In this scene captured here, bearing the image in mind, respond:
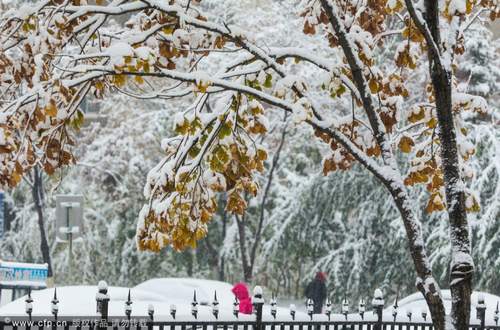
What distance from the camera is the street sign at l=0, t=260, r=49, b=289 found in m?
18.0

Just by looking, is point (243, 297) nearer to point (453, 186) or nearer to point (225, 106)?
point (225, 106)

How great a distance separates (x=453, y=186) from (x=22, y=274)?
44.6 ft

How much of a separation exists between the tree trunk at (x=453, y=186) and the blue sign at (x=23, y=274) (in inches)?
513

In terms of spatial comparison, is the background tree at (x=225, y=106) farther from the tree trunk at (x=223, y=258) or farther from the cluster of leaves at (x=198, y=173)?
the tree trunk at (x=223, y=258)

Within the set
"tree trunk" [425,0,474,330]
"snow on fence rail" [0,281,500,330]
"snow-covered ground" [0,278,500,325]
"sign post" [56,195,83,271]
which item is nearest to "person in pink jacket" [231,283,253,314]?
"snow-covered ground" [0,278,500,325]

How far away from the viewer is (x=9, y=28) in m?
6.81

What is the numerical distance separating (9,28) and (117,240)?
23.4m

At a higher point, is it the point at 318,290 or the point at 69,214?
the point at 69,214

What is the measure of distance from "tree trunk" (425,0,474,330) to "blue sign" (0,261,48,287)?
1304cm

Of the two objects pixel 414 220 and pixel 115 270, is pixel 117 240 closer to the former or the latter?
pixel 115 270

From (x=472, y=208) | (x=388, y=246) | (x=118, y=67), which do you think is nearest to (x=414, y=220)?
(x=472, y=208)

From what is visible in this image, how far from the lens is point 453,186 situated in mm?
6156

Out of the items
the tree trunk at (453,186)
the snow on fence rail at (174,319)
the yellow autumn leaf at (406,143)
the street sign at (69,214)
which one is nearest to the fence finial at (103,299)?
the snow on fence rail at (174,319)

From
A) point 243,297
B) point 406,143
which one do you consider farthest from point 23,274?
point 406,143
